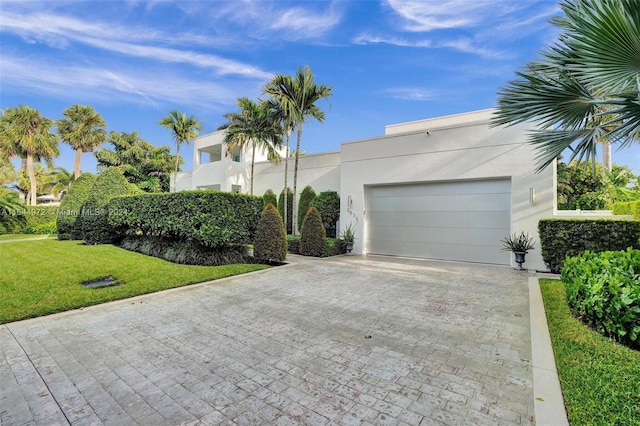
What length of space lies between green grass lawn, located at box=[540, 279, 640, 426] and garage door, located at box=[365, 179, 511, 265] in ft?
19.3

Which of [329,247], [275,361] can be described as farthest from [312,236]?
[275,361]

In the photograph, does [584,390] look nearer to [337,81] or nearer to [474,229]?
[474,229]

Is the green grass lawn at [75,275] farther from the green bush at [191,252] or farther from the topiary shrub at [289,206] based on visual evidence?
the topiary shrub at [289,206]

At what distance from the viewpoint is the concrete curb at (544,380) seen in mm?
2258

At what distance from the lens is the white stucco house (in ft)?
29.2

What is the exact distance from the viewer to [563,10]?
4.30 metres

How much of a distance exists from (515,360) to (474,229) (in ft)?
24.2

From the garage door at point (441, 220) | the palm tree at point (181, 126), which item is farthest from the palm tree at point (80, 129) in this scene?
the garage door at point (441, 220)

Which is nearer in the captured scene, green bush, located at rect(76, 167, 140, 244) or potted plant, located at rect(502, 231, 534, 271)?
potted plant, located at rect(502, 231, 534, 271)

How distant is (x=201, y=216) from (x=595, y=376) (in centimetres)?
828

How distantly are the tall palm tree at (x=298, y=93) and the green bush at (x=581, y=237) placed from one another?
30.2 ft

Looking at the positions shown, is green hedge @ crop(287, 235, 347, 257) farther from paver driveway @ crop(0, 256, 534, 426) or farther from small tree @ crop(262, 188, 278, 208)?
paver driveway @ crop(0, 256, 534, 426)

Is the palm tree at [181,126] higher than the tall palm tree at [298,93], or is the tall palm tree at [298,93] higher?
the palm tree at [181,126]

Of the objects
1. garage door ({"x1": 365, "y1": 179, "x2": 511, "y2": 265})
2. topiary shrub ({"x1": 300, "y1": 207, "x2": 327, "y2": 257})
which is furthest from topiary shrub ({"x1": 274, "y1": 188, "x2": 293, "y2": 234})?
garage door ({"x1": 365, "y1": 179, "x2": 511, "y2": 265})
